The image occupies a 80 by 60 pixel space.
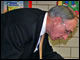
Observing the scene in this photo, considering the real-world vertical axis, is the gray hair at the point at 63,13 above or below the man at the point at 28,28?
above

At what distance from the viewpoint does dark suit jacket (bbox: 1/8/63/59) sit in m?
1.33

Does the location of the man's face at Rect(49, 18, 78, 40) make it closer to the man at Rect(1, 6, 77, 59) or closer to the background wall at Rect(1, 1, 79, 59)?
the man at Rect(1, 6, 77, 59)

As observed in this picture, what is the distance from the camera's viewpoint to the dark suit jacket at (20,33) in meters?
1.33

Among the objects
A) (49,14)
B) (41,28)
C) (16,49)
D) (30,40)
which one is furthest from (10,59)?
(49,14)

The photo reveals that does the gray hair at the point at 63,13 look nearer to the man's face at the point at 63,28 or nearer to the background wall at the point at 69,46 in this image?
the man's face at the point at 63,28

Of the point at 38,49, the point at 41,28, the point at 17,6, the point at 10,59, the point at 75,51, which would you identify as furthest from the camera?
the point at 75,51

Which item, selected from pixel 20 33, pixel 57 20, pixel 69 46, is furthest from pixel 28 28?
pixel 69 46

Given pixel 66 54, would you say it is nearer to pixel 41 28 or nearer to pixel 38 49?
pixel 38 49

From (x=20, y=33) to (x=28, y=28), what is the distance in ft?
0.23

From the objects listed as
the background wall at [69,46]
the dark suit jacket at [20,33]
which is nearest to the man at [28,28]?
the dark suit jacket at [20,33]

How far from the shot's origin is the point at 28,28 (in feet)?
4.46

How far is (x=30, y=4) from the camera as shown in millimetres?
2303

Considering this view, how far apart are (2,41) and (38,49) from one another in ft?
1.17

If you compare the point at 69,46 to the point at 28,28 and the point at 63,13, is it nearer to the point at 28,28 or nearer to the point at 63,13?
the point at 63,13
